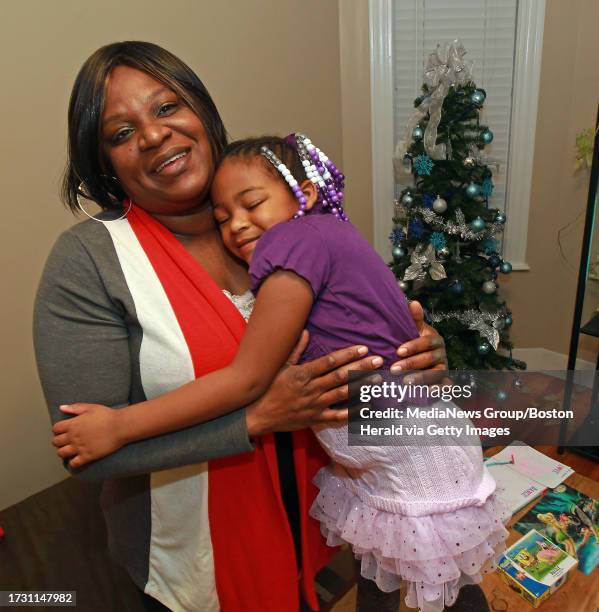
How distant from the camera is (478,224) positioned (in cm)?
264

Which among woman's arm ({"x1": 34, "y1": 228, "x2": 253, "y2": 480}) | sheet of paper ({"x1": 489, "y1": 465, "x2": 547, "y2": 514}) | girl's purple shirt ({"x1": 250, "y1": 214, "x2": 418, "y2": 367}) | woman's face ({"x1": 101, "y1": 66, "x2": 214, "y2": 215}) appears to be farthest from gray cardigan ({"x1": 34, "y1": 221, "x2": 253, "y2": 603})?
sheet of paper ({"x1": 489, "y1": 465, "x2": 547, "y2": 514})

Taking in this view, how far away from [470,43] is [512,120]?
22.1 inches

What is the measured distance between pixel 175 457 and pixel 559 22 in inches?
134

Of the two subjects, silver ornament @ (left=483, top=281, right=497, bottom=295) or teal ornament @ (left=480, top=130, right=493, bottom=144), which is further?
silver ornament @ (left=483, top=281, right=497, bottom=295)

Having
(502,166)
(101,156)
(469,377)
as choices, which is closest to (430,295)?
(469,377)

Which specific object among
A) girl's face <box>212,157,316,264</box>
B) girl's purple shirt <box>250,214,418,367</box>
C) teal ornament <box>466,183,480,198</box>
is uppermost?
girl's face <box>212,157,316,264</box>

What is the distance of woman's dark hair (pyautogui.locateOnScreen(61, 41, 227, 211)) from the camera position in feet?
3.28

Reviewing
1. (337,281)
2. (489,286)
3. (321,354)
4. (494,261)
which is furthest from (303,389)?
(494,261)

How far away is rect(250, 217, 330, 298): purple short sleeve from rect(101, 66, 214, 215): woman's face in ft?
0.88

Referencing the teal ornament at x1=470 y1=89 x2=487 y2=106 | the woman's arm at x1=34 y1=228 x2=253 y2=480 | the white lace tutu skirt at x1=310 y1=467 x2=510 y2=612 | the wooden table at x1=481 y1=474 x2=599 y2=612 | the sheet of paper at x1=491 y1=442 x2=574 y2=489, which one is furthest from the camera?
the teal ornament at x1=470 y1=89 x2=487 y2=106

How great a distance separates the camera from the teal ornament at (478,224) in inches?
104

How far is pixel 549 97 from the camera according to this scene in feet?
10.1

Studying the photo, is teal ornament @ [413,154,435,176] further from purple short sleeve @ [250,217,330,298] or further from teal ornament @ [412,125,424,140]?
purple short sleeve @ [250,217,330,298]

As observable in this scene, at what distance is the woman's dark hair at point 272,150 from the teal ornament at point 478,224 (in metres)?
1.78
